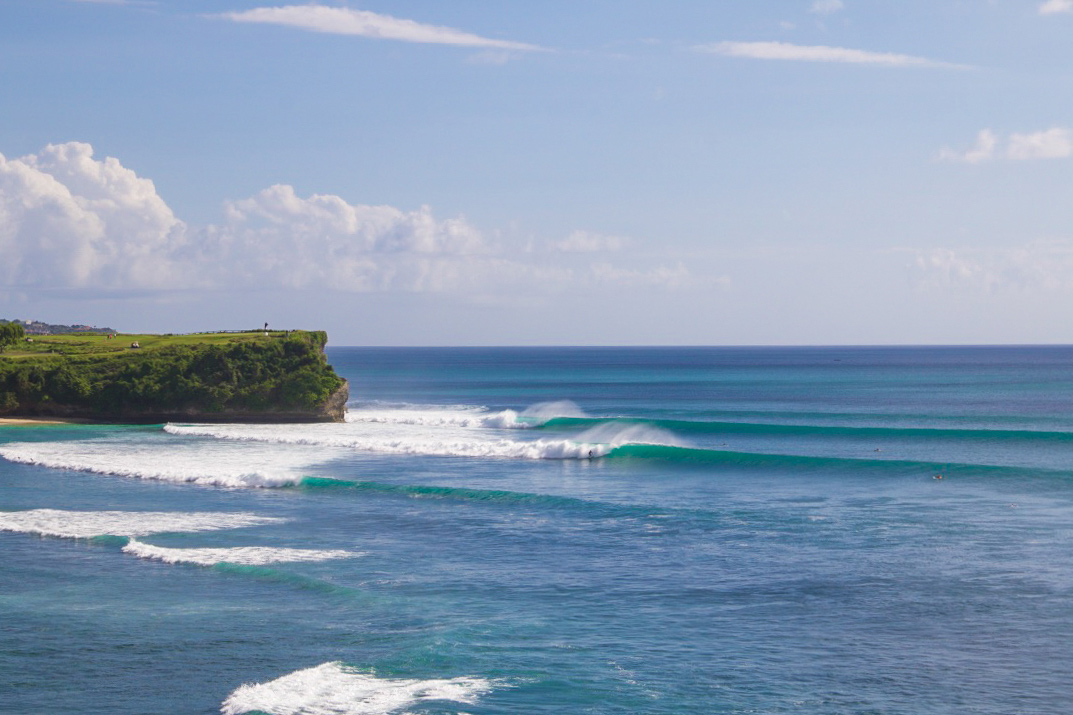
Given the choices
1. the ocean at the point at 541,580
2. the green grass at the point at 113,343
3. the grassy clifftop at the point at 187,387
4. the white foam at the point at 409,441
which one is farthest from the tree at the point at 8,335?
the ocean at the point at 541,580

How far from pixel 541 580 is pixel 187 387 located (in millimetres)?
51892

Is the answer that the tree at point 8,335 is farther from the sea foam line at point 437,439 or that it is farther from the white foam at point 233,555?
the white foam at point 233,555

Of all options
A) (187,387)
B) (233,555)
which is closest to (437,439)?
(187,387)

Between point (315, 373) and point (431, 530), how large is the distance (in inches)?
1693

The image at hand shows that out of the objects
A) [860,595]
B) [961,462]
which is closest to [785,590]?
[860,595]

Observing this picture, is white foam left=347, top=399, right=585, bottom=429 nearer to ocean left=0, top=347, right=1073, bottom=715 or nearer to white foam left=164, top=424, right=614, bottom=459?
white foam left=164, top=424, right=614, bottom=459

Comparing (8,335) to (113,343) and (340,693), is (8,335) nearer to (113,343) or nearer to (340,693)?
(113,343)

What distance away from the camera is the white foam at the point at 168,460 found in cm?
3991

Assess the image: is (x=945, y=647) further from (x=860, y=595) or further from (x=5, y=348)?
(x=5, y=348)

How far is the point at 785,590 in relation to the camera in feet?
70.6

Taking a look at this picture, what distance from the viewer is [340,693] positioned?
15734 mm

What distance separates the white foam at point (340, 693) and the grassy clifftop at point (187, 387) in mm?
52952

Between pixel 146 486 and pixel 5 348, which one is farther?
pixel 5 348

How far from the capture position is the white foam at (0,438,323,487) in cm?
3991
